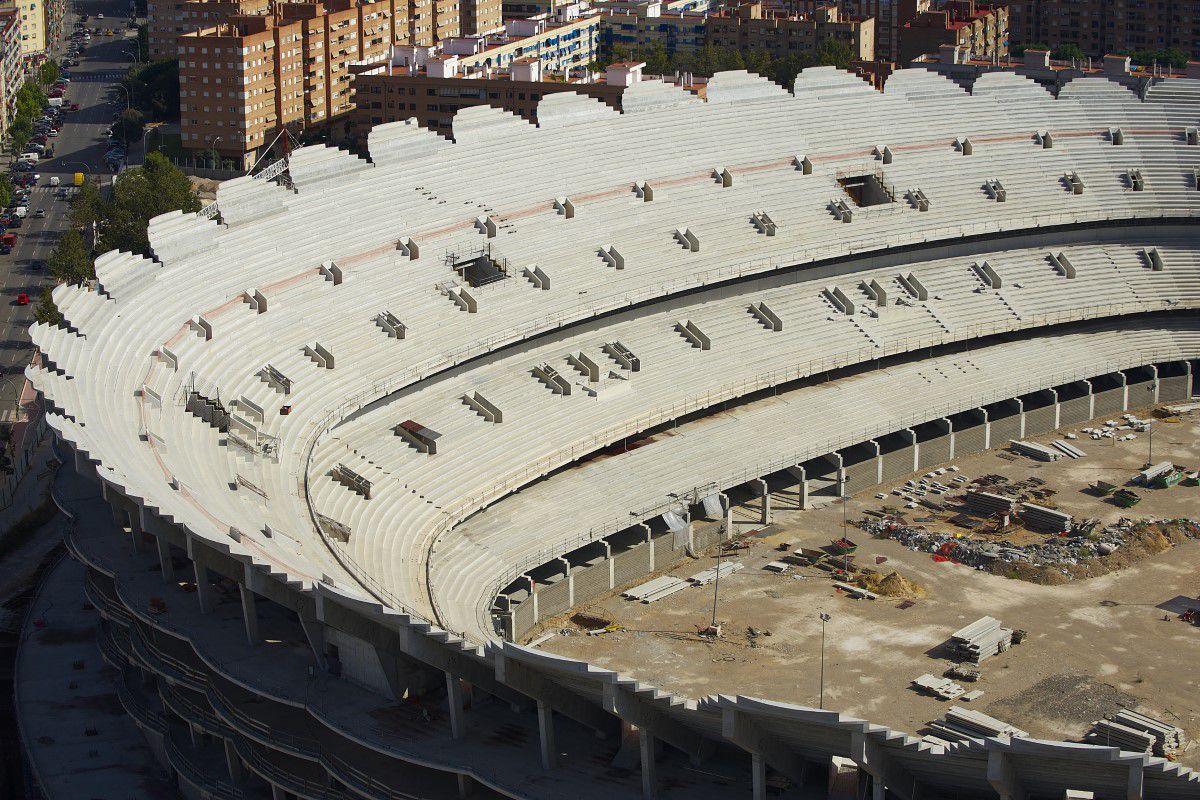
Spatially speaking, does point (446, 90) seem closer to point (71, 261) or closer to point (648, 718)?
point (71, 261)

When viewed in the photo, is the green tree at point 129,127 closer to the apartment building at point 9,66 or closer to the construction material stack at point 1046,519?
the apartment building at point 9,66

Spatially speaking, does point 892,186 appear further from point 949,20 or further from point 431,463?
point 949,20

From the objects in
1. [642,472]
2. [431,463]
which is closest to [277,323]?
[431,463]

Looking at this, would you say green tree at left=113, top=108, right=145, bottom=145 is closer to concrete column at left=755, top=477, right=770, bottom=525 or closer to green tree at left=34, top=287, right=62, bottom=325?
green tree at left=34, top=287, right=62, bottom=325

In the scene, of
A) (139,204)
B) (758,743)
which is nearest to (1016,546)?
(758,743)

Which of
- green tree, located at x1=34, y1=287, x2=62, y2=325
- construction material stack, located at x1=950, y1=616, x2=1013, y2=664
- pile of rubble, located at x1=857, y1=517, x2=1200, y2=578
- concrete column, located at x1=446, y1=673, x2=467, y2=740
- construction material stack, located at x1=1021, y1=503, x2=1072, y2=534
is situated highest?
green tree, located at x1=34, y1=287, x2=62, y2=325

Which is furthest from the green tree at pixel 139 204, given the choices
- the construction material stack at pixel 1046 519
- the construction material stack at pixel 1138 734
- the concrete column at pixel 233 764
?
the construction material stack at pixel 1138 734

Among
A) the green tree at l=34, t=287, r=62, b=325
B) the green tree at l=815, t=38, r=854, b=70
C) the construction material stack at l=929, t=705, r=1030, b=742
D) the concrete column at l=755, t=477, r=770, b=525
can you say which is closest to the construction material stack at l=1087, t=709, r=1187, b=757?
the construction material stack at l=929, t=705, r=1030, b=742
